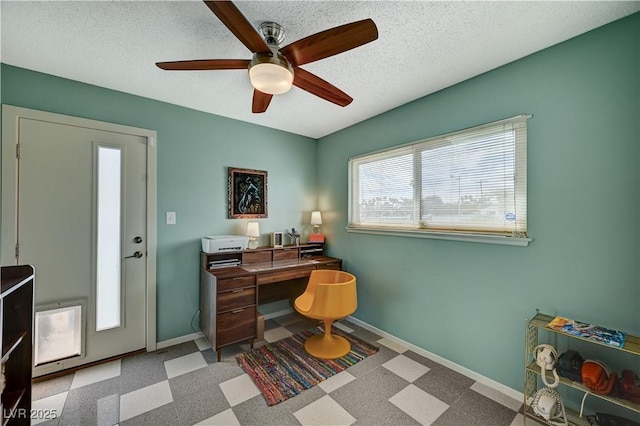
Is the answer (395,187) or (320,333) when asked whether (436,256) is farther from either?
(320,333)

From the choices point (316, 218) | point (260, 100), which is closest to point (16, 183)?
point (260, 100)

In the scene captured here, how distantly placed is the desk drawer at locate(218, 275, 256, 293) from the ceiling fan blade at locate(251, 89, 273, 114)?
1.53 meters

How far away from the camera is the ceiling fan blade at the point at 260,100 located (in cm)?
184

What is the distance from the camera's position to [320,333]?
2834 millimetres

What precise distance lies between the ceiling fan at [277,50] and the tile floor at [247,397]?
211 cm

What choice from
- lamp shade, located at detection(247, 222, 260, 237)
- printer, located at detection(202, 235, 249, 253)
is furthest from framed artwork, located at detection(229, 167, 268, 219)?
printer, located at detection(202, 235, 249, 253)

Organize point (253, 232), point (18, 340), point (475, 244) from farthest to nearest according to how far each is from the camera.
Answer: point (253, 232), point (475, 244), point (18, 340)

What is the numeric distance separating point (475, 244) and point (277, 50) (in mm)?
2012

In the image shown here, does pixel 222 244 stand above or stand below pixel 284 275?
above

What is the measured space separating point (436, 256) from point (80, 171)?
10.5ft

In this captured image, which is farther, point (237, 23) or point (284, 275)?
point (284, 275)

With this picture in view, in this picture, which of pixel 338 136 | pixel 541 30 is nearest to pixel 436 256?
pixel 541 30

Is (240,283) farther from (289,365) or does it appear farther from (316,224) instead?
(316,224)

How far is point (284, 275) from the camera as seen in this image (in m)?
2.78
